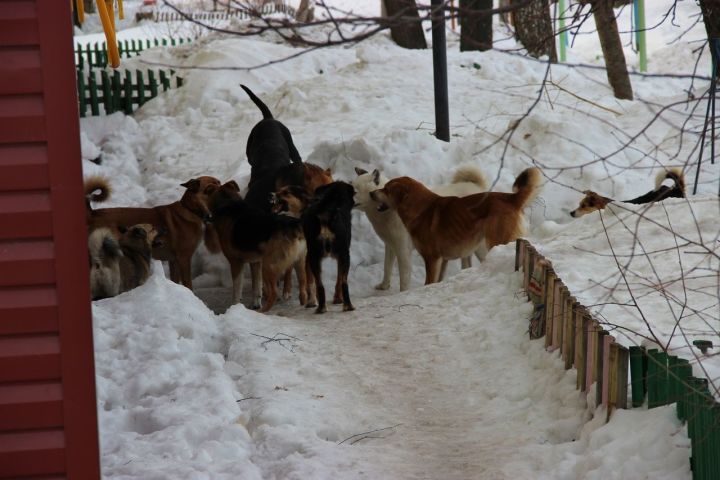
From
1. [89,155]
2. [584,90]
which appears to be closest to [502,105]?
[584,90]

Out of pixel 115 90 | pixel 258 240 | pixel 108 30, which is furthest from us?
pixel 115 90

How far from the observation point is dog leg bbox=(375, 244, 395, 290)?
1192cm

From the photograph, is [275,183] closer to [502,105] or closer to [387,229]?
[387,229]

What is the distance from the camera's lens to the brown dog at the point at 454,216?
10742 mm

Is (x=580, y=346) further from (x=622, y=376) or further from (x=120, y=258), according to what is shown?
(x=120, y=258)

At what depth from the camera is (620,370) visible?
5387mm

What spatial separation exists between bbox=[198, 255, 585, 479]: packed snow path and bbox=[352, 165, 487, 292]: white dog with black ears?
1922mm

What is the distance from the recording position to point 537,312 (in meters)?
7.62

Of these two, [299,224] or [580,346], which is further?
[299,224]

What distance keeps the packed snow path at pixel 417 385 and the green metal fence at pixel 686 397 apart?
0.68 m

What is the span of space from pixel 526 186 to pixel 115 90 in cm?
1001

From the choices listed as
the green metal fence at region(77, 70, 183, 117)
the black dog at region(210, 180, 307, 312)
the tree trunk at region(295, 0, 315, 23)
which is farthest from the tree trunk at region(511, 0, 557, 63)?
the green metal fence at region(77, 70, 183, 117)

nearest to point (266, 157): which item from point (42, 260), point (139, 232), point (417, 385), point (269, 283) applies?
point (269, 283)

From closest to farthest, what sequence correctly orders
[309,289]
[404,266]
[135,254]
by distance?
[135,254]
[309,289]
[404,266]
